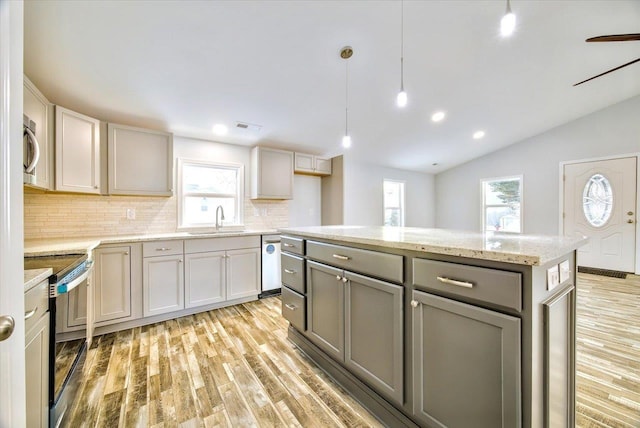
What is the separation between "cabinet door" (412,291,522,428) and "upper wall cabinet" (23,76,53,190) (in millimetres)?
2828

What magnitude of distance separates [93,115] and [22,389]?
3.08 metres

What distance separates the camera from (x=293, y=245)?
2197 mm

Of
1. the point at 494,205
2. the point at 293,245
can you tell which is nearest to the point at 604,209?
the point at 494,205

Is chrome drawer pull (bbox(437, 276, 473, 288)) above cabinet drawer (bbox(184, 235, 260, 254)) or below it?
above

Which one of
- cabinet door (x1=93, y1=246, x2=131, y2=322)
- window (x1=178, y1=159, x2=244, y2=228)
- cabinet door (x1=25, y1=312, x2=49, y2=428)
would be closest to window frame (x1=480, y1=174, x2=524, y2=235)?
window (x1=178, y1=159, x2=244, y2=228)

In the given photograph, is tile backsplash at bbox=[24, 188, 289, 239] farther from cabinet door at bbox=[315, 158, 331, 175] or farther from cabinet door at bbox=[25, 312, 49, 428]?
cabinet door at bbox=[315, 158, 331, 175]

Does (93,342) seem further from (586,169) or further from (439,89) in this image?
(586,169)

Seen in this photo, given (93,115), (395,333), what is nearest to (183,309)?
(93,115)

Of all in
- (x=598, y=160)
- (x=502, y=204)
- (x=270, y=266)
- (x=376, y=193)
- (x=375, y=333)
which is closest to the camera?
(x=375, y=333)

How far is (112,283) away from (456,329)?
2948 mm

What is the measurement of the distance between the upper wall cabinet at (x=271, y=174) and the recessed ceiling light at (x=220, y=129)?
0.51m

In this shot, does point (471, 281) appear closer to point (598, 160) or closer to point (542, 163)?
point (598, 160)

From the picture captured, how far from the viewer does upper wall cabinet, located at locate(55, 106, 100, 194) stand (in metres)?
2.28

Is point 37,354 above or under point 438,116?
under
